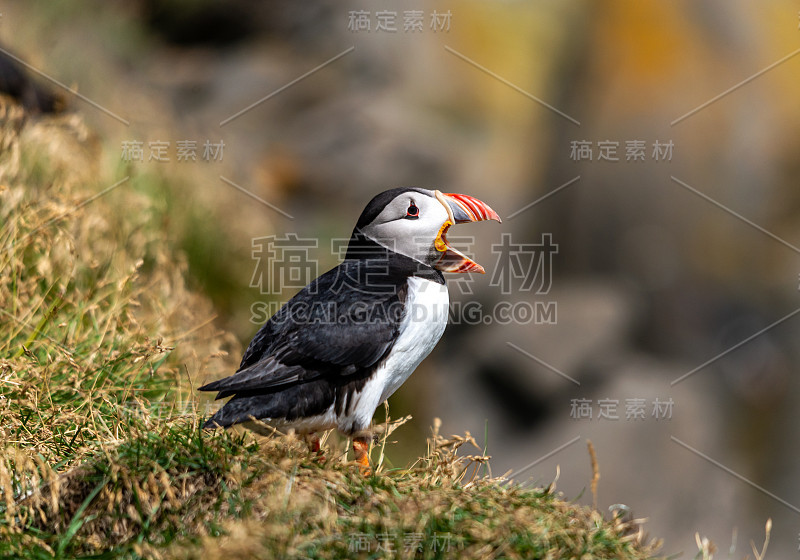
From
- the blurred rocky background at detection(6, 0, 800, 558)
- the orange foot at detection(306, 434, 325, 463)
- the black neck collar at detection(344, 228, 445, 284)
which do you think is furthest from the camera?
the blurred rocky background at detection(6, 0, 800, 558)

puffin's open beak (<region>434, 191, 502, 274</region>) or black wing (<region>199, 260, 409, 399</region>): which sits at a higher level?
puffin's open beak (<region>434, 191, 502, 274</region>)

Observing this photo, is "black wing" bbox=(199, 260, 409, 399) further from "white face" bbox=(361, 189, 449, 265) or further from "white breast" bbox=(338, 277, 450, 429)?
"white face" bbox=(361, 189, 449, 265)

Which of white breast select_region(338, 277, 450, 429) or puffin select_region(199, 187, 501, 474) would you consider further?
white breast select_region(338, 277, 450, 429)

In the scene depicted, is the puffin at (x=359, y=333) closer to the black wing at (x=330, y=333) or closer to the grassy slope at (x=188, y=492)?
the black wing at (x=330, y=333)

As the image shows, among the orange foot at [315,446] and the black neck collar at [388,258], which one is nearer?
the orange foot at [315,446]

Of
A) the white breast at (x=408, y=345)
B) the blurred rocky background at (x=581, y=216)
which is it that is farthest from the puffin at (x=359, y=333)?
the blurred rocky background at (x=581, y=216)

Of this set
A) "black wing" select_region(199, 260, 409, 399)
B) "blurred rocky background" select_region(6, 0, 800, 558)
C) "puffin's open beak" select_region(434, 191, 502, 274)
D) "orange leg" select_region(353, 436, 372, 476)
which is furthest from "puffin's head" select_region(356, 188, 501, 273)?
"blurred rocky background" select_region(6, 0, 800, 558)

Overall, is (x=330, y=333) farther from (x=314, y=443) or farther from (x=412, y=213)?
(x=412, y=213)

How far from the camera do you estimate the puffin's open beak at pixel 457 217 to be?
13.4ft

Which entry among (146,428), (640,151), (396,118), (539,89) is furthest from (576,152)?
(146,428)

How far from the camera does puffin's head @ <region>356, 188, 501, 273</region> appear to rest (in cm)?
407

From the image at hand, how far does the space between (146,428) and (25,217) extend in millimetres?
2227

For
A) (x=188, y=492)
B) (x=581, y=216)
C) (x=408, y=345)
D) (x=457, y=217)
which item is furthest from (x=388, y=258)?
(x=581, y=216)

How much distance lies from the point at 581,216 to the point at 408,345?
7.14m
